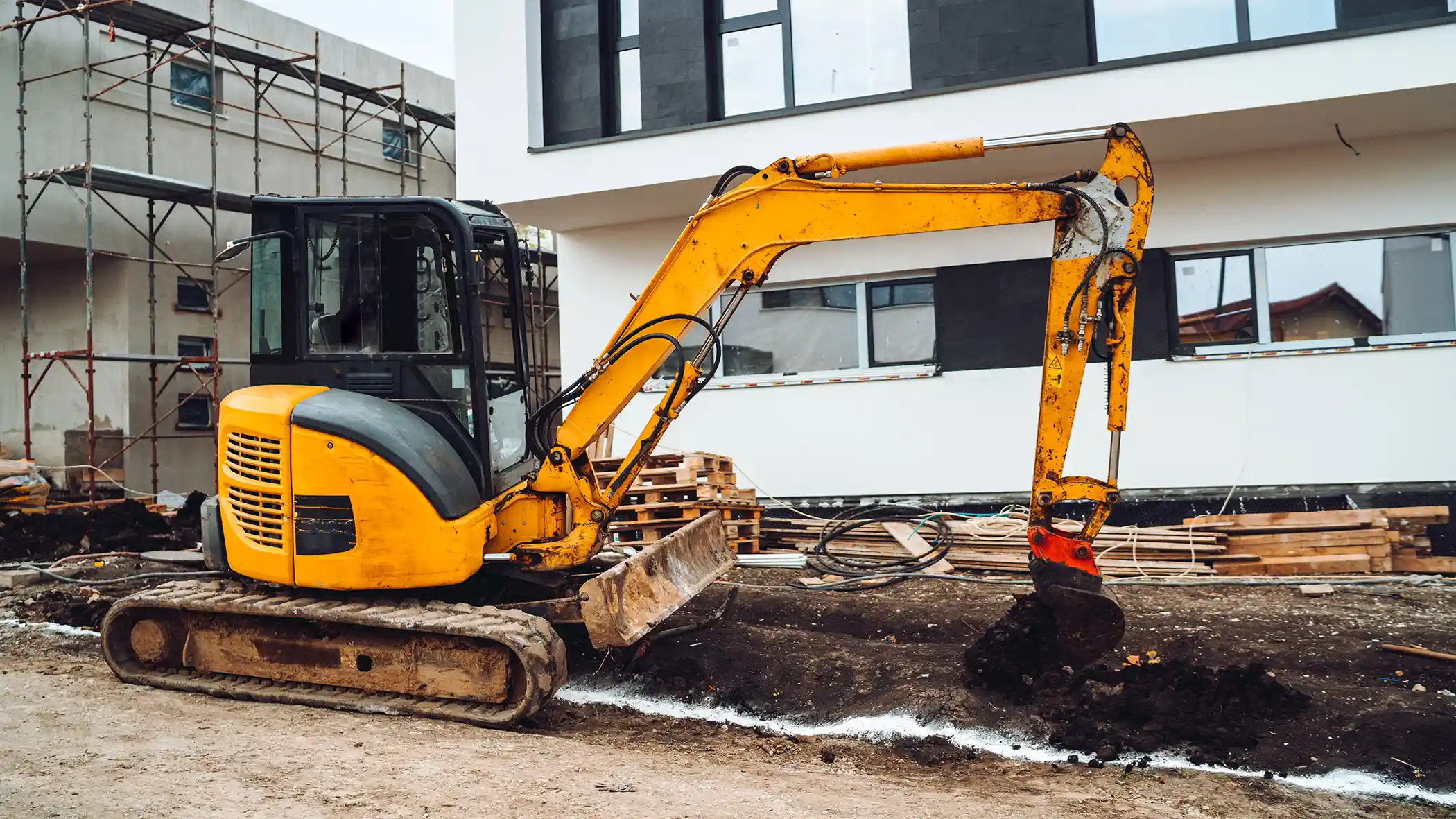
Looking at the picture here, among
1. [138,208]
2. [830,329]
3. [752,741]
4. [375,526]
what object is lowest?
[752,741]

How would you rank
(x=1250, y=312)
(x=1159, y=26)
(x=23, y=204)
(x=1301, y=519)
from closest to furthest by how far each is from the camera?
1. (x=1301, y=519)
2. (x=1159, y=26)
3. (x=1250, y=312)
4. (x=23, y=204)

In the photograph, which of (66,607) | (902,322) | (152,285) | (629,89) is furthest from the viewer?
(152,285)

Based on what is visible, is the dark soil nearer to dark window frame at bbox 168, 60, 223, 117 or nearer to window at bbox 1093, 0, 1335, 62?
window at bbox 1093, 0, 1335, 62

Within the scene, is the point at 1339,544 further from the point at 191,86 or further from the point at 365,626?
the point at 191,86

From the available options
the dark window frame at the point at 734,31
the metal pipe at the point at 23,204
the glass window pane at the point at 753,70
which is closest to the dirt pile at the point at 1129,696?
the dark window frame at the point at 734,31

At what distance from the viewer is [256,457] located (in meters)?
6.16

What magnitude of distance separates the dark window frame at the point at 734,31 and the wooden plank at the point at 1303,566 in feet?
21.8

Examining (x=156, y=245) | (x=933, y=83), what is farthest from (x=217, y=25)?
(x=933, y=83)

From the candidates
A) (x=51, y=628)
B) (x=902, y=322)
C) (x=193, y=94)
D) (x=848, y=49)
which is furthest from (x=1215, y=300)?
(x=193, y=94)

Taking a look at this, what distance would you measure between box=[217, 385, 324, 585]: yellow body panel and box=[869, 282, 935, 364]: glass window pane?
22.8 feet

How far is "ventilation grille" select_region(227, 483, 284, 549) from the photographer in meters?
6.14

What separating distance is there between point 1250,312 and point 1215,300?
0.36 m

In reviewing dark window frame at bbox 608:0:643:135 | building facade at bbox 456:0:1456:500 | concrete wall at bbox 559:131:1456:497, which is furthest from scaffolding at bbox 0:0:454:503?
concrete wall at bbox 559:131:1456:497

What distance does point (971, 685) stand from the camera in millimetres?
6113
